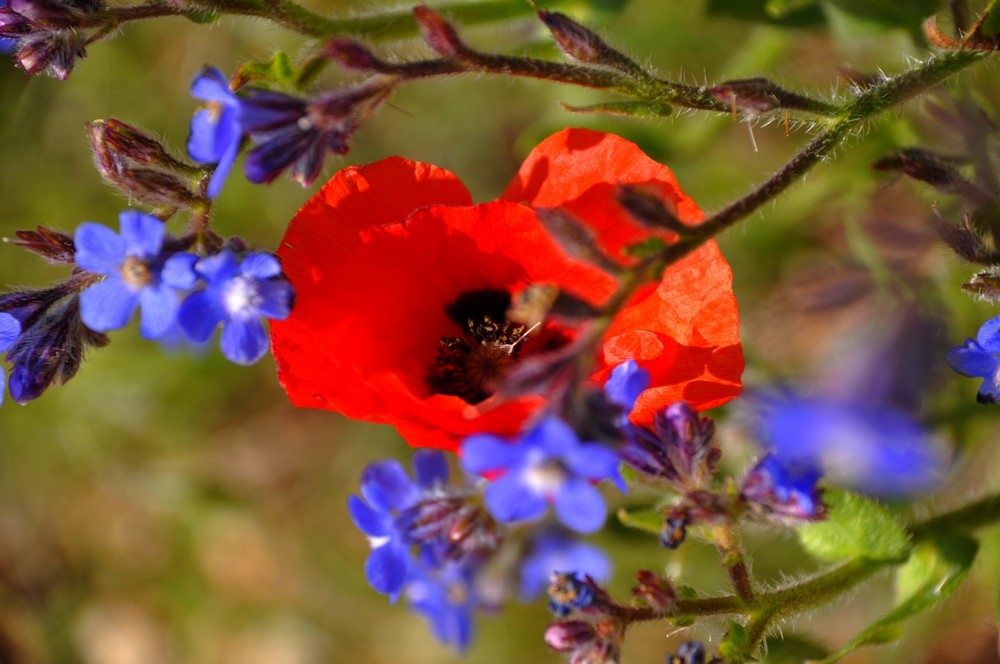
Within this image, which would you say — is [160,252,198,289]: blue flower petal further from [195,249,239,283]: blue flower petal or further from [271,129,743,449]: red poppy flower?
[271,129,743,449]: red poppy flower

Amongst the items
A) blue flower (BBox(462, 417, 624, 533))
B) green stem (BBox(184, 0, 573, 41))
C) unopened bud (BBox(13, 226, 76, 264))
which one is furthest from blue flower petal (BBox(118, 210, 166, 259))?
blue flower (BBox(462, 417, 624, 533))

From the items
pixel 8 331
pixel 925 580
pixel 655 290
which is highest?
pixel 655 290

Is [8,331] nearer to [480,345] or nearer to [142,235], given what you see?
[142,235]

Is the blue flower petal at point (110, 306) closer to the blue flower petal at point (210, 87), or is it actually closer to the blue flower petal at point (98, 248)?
the blue flower petal at point (98, 248)

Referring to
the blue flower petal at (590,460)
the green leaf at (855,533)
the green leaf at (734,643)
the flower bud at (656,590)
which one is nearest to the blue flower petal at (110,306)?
the blue flower petal at (590,460)

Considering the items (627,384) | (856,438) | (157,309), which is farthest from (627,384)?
(157,309)

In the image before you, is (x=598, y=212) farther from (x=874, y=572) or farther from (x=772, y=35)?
(x=772, y=35)
